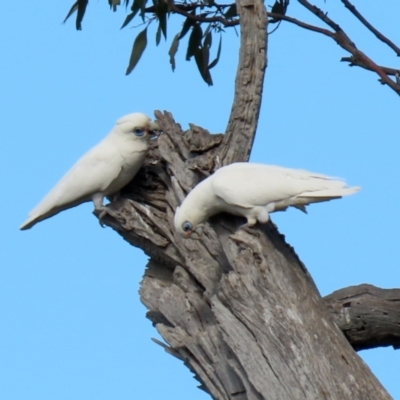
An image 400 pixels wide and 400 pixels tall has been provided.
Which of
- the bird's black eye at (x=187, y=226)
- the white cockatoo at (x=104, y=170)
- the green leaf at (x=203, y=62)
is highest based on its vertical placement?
the green leaf at (x=203, y=62)

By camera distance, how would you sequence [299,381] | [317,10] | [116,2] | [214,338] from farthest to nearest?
1. [116,2]
2. [317,10]
3. [214,338]
4. [299,381]

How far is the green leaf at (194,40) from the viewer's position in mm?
6289

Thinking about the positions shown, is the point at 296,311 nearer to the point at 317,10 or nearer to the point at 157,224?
the point at 157,224

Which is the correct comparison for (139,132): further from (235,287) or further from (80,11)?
(235,287)

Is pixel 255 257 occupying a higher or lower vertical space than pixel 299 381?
higher

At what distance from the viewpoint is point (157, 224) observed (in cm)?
536

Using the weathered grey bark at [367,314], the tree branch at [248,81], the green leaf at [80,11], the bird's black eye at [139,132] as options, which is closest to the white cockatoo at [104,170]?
the bird's black eye at [139,132]

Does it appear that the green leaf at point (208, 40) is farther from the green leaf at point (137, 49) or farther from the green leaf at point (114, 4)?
the green leaf at point (114, 4)

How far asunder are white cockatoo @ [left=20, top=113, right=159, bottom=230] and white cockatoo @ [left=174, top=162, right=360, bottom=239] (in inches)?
23.3

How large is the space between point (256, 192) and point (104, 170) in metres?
0.95

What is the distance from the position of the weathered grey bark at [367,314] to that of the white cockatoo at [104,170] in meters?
1.17

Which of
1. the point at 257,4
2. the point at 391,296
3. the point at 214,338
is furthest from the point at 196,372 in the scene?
the point at 257,4

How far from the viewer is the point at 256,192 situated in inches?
191

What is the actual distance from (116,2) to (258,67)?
1.06 m
